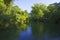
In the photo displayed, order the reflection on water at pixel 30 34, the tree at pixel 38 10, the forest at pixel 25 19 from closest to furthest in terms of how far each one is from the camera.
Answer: the reflection on water at pixel 30 34 < the forest at pixel 25 19 < the tree at pixel 38 10

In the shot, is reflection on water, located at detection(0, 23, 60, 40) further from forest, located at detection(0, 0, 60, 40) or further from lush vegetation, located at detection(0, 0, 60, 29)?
lush vegetation, located at detection(0, 0, 60, 29)

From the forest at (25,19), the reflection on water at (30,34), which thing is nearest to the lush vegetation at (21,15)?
the forest at (25,19)

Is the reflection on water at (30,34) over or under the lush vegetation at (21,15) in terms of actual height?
under

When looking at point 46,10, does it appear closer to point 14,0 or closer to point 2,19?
point 14,0

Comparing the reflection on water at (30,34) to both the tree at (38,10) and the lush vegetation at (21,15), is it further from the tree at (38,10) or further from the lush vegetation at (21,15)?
the tree at (38,10)

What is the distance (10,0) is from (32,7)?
46.0 m

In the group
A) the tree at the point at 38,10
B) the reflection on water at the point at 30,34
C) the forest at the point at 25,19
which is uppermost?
the tree at the point at 38,10

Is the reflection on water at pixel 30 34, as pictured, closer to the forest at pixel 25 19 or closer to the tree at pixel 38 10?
the forest at pixel 25 19

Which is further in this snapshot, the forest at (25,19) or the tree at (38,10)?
the tree at (38,10)

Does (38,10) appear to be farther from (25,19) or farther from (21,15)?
(21,15)

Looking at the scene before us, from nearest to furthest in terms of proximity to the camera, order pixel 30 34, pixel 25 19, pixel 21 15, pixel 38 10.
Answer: pixel 30 34
pixel 21 15
pixel 25 19
pixel 38 10

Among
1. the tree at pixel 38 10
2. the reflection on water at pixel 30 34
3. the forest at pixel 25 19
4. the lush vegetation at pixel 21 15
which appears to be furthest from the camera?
the tree at pixel 38 10

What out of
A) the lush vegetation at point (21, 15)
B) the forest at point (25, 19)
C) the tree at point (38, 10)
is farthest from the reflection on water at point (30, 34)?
the tree at point (38, 10)

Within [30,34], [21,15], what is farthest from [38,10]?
[30,34]
